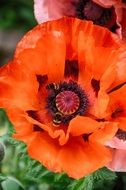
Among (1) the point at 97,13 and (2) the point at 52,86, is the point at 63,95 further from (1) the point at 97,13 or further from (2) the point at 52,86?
(1) the point at 97,13

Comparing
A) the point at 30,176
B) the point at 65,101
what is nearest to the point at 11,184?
the point at 30,176

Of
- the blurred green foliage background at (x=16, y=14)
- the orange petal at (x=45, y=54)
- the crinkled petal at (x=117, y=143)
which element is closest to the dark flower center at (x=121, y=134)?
the crinkled petal at (x=117, y=143)

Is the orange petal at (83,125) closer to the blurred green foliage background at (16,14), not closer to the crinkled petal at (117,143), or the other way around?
the crinkled petal at (117,143)

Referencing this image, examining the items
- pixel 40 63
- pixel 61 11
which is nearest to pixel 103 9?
pixel 61 11

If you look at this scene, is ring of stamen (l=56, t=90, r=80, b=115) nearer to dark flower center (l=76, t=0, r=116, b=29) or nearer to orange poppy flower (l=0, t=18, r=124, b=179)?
orange poppy flower (l=0, t=18, r=124, b=179)

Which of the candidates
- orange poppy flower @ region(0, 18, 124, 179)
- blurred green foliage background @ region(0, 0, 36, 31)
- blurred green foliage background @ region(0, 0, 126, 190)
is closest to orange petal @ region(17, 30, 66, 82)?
orange poppy flower @ region(0, 18, 124, 179)

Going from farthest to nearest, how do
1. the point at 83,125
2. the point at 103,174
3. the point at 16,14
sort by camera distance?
the point at 16,14, the point at 103,174, the point at 83,125
